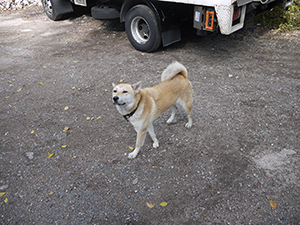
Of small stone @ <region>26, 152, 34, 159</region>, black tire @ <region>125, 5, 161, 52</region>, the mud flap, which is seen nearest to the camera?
small stone @ <region>26, 152, 34, 159</region>

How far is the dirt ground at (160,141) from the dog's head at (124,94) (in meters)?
1.05

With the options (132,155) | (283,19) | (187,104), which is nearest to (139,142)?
(132,155)

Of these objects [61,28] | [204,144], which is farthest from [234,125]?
[61,28]

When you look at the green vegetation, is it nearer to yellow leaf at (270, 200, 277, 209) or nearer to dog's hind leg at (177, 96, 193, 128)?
dog's hind leg at (177, 96, 193, 128)

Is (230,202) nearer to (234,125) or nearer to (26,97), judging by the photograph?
(234,125)

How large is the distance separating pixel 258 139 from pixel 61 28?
8.26m

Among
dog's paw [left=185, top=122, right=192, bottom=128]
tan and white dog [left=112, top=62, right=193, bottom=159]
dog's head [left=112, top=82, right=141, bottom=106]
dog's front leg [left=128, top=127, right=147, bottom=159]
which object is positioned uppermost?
dog's head [left=112, top=82, right=141, bottom=106]

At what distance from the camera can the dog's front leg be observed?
3316mm

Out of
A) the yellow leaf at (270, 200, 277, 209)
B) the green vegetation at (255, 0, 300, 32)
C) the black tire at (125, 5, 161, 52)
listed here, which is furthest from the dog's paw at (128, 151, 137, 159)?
the green vegetation at (255, 0, 300, 32)

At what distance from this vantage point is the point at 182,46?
6.76 m

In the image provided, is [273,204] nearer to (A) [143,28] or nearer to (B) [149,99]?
(B) [149,99]

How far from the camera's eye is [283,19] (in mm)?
7223

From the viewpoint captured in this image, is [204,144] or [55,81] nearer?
[204,144]

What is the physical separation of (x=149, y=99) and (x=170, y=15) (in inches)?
142
